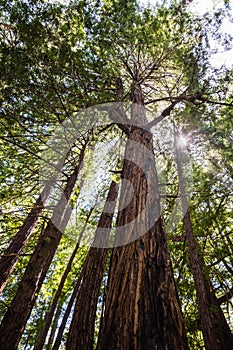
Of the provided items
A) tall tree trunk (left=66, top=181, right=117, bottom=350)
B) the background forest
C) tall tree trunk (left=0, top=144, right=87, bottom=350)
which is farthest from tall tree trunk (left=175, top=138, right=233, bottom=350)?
tall tree trunk (left=0, top=144, right=87, bottom=350)

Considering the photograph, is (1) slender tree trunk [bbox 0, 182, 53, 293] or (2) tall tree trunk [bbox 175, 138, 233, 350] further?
(1) slender tree trunk [bbox 0, 182, 53, 293]

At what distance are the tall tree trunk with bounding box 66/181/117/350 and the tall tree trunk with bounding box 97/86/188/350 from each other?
9.52 ft

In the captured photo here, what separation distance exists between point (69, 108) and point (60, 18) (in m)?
1.78

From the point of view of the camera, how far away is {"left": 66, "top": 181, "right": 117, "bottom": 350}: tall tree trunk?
3.98 metres

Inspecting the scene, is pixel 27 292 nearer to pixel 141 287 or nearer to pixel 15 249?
pixel 15 249

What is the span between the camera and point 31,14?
14.5ft

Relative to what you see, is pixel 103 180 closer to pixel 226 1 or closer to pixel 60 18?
pixel 60 18

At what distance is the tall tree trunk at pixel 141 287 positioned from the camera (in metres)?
1.39

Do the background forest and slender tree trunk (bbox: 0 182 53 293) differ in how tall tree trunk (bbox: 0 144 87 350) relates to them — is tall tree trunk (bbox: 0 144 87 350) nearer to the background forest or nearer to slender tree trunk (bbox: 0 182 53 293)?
the background forest

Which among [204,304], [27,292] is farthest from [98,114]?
[204,304]

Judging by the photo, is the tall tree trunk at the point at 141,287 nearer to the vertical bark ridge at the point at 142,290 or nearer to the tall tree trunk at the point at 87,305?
the vertical bark ridge at the point at 142,290

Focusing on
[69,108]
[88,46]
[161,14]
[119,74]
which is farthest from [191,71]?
[69,108]

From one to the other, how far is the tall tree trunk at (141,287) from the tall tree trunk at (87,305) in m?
2.90

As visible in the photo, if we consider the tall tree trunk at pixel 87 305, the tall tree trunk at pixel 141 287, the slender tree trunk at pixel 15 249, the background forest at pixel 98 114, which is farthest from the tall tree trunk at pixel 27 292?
the tall tree trunk at pixel 141 287
